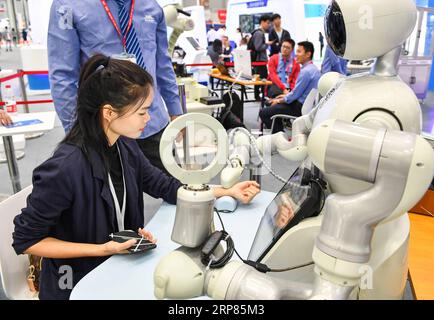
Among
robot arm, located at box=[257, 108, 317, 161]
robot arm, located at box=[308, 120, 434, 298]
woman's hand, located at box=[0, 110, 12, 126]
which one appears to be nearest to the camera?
robot arm, located at box=[308, 120, 434, 298]

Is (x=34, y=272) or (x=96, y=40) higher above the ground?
(x=96, y=40)

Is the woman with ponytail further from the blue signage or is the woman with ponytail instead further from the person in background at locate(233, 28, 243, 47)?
the person in background at locate(233, 28, 243, 47)

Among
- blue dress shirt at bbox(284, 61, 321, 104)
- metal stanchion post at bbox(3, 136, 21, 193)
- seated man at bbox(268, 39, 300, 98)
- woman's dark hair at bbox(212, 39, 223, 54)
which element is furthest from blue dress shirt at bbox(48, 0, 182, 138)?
woman's dark hair at bbox(212, 39, 223, 54)

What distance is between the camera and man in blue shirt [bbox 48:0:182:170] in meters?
1.57

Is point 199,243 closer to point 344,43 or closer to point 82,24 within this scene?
point 344,43

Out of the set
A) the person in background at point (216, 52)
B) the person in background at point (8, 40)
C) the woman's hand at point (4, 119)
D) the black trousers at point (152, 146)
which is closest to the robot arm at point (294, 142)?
the black trousers at point (152, 146)

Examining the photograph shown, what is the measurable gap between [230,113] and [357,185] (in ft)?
11.7

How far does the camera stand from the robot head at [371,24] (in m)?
0.77

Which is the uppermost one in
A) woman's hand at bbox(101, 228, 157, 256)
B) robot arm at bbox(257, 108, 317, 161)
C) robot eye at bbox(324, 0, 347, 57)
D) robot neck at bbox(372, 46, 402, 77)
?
robot eye at bbox(324, 0, 347, 57)

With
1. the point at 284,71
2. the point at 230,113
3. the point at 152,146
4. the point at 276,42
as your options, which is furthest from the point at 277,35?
the point at 152,146

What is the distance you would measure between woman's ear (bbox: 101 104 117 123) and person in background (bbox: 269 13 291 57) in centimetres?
617

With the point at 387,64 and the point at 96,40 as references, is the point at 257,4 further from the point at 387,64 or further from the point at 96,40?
the point at 387,64

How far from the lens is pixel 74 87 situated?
5.36ft

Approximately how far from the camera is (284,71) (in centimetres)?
533
